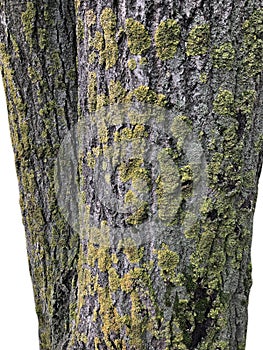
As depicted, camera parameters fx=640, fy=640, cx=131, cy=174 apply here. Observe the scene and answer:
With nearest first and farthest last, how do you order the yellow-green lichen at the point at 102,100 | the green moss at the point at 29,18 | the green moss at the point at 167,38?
the green moss at the point at 167,38 → the yellow-green lichen at the point at 102,100 → the green moss at the point at 29,18

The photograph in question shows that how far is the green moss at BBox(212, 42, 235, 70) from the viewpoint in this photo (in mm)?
1448

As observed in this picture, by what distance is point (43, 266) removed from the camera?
2.16 m

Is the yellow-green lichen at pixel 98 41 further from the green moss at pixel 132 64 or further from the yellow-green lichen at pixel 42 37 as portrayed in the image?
the yellow-green lichen at pixel 42 37

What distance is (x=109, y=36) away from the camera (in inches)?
58.6

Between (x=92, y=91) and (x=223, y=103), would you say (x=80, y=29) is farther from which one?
(x=223, y=103)

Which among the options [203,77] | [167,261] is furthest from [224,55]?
[167,261]

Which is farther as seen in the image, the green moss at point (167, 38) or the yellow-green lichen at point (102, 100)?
the yellow-green lichen at point (102, 100)

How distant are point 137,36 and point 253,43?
0.88 feet

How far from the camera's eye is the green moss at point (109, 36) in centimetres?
148

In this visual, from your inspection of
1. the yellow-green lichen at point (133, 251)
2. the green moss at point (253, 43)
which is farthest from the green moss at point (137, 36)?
the yellow-green lichen at point (133, 251)

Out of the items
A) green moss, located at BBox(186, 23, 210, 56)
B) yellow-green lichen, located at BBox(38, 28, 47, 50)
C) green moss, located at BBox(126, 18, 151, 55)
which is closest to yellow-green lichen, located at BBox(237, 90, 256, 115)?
green moss, located at BBox(186, 23, 210, 56)

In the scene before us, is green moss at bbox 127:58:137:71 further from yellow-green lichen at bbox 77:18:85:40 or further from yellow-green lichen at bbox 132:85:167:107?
yellow-green lichen at bbox 77:18:85:40

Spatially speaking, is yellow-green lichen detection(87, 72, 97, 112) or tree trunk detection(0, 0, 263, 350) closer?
tree trunk detection(0, 0, 263, 350)

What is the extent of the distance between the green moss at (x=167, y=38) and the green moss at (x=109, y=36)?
4.1 inches
